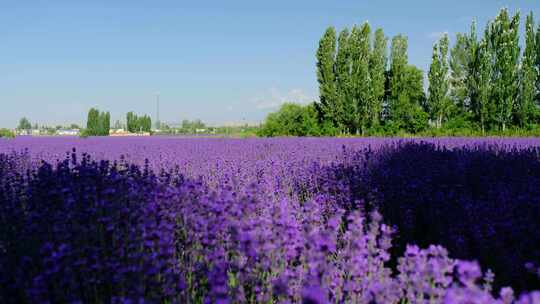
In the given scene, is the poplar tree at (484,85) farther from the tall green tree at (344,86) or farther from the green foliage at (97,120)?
the green foliage at (97,120)

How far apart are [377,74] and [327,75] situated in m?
3.12

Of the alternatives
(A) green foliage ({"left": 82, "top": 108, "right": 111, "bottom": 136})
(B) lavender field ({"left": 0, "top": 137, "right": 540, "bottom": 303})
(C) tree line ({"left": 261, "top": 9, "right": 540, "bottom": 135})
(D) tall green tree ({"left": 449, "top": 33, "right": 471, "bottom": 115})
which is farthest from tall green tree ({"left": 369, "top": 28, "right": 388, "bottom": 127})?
(A) green foliage ({"left": 82, "top": 108, "right": 111, "bottom": 136})

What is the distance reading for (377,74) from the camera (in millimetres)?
26766

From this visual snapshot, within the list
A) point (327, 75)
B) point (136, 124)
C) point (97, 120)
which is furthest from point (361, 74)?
point (136, 124)

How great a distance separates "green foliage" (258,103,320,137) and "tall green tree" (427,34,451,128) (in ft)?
22.3

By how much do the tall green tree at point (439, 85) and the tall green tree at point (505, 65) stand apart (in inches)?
123

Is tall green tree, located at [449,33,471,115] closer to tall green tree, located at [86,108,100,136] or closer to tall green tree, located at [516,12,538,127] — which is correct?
tall green tree, located at [516,12,538,127]

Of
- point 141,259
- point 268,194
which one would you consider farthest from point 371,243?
point 268,194

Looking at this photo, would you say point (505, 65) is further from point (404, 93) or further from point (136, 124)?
point (136, 124)

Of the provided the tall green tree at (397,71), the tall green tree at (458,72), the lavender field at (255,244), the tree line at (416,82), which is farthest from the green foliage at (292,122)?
the lavender field at (255,244)

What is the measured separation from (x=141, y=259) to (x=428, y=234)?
7.73 feet

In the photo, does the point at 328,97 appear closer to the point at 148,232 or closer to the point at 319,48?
the point at 319,48

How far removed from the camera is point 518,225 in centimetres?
276

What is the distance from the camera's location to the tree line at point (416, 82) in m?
23.8
